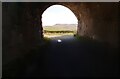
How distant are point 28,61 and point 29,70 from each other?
9 cm

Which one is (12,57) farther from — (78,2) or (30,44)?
(78,2)

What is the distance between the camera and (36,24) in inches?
187

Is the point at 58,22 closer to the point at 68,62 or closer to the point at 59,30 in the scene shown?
the point at 59,30

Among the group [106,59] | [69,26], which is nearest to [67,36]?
[69,26]

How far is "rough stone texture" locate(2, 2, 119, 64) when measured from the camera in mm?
4688

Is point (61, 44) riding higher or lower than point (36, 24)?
lower

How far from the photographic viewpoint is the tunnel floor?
15.4ft

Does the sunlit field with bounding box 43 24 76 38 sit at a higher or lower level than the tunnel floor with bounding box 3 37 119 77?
higher

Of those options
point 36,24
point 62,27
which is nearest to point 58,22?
point 62,27

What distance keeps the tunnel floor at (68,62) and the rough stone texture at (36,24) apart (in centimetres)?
9

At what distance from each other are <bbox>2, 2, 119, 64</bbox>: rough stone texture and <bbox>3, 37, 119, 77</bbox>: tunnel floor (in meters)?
0.09

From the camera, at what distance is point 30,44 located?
470 cm

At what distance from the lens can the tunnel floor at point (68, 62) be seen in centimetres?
471

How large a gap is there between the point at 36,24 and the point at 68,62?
1.56ft
